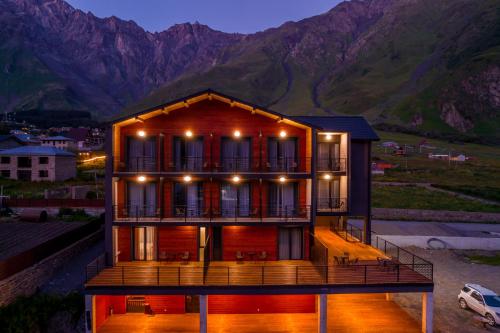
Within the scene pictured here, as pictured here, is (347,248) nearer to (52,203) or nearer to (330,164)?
(330,164)

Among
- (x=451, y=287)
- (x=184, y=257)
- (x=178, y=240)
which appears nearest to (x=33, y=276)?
(x=178, y=240)

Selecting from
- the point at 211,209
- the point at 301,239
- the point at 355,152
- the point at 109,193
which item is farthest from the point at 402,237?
the point at 109,193

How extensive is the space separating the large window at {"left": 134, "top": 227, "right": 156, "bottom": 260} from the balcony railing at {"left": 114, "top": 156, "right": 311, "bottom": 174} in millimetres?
3786

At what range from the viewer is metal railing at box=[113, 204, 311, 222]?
2183 cm

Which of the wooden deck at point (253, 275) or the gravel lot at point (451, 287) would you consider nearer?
the wooden deck at point (253, 275)

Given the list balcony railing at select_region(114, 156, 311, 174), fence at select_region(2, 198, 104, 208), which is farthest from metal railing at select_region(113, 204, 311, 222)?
fence at select_region(2, 198, 104, 208)

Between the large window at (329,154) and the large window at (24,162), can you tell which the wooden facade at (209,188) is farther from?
the large window at (24,162)

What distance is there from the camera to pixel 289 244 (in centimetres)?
2256

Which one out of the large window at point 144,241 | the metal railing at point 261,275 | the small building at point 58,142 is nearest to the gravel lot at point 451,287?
the metal railing at point 261,275

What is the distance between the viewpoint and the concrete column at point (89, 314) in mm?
17281

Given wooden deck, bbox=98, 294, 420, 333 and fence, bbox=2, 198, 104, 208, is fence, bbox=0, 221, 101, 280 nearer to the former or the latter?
wooden deck, bbox=98, 294, 420, 333

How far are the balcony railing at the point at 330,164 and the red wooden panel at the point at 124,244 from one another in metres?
13.3

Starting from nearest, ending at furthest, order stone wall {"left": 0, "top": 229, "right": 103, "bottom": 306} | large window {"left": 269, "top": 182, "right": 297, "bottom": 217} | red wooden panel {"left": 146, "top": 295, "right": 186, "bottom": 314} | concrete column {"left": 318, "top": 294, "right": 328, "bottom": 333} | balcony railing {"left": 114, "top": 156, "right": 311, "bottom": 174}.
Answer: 1. concrete column {"left": 318, "top": 294, "right": 328, "bottom": 333}
2. stone wall {"left": 0, "top": 229, "right": 103, "bottom": 306}
3. red wooden panel {"left": 146, "top": 295, "right": 186, "bottom": 314}
4. balcony railing {"left": 114, "top": 156, "right": 311, "bottom": 174}
5. large window {"left": 269, "top": 182, "right": 297, "bottom": 217}

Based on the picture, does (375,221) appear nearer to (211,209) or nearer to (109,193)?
(211,209)
